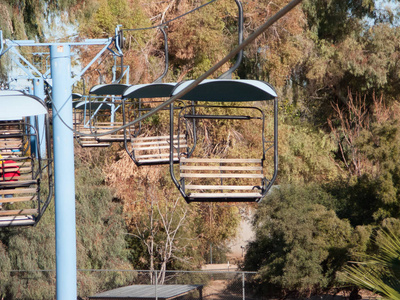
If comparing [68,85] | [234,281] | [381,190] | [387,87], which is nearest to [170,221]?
[234,281]

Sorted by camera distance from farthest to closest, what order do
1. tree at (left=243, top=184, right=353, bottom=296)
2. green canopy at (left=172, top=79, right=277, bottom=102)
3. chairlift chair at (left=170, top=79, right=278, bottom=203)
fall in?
tree at (left=243, top=184, right=353, bottom=296)
green canopy at (left=172, top=79, right=277, bottom=102)
chairlift chair at (left=170, top=79, right=278, bottom=203)

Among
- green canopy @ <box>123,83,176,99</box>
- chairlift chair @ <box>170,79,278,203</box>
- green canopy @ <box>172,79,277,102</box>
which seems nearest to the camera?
chairlift chair @ <box>170,79,278,203</box>

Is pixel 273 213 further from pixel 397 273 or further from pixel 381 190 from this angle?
pixel 397 273

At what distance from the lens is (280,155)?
2075 centimetres

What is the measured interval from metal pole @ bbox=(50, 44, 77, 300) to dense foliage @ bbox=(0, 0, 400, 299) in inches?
178

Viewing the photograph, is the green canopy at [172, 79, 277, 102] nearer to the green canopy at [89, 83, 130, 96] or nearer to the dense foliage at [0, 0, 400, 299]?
the green canopy at [89, 83, 130, 96]

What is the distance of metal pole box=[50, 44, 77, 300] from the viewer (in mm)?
9141

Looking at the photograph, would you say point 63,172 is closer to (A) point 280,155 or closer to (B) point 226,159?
(B) point 226,159

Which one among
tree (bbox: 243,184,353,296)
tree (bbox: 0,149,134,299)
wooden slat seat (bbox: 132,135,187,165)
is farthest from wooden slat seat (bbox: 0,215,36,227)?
tree (bbox: 243,184,353,296)

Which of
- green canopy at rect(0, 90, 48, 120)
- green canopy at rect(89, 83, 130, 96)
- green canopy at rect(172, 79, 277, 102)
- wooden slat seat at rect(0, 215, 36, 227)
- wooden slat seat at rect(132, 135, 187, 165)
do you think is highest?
green canopy at rect(89, 83, 130, 96)

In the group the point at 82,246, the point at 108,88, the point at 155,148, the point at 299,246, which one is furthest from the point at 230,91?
the point at 82,246

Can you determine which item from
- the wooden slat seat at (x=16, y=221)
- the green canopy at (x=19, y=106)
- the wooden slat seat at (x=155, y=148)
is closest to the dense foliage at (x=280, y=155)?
the wooden slat seat at (x=155, y=148)

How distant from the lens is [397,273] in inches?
234

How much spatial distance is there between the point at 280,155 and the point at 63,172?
12512 mm
